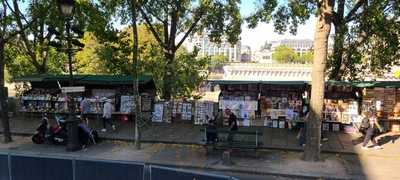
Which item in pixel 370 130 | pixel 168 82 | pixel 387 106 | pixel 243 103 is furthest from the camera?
pixel 168 82

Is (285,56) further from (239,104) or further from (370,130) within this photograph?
(370,130)

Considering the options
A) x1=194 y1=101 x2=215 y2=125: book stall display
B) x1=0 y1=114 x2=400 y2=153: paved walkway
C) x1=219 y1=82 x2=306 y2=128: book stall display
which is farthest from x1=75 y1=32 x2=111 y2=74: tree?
x1=219 y1=82 x2=306 y2=128: book stall display

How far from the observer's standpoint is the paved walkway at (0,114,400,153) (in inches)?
666

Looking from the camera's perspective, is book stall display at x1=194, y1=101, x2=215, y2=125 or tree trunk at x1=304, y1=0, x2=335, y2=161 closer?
tree trunk at x1=304, y1=0, x2=335, y2=161

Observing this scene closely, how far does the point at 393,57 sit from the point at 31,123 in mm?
18965

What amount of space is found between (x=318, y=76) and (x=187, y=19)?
567 inches

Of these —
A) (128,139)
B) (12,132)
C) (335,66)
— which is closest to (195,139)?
(128,139)

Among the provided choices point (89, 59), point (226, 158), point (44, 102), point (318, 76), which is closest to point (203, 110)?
point (226, 158)

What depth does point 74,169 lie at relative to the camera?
8703 millimetres

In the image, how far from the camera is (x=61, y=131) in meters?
17.2

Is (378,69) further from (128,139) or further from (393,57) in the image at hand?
Answer: (128,139)

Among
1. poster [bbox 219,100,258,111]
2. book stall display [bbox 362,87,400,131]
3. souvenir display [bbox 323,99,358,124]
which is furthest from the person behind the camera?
poster [bbox 219,100,258,111]

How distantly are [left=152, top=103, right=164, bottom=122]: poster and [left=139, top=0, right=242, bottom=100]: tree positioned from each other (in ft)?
9.50

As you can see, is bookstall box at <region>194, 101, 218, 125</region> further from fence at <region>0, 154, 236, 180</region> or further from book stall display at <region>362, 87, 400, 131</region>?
fence at <region>0, 154, 236, 180</region>
